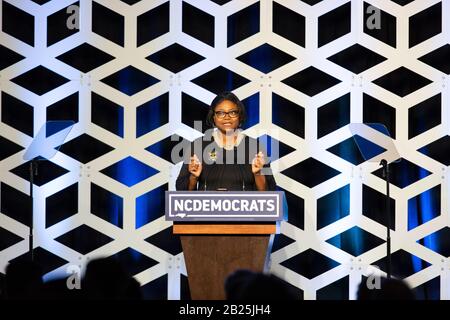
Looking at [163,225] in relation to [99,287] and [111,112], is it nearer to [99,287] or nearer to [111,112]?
[111,112]

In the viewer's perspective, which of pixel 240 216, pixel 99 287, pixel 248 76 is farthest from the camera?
pixel 248 76

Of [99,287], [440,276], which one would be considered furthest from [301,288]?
[99,287]

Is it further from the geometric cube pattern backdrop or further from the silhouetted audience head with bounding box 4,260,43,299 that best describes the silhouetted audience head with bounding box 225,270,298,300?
the geometric cube pattern backdrop

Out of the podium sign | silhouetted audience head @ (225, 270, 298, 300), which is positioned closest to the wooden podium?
the podium sign

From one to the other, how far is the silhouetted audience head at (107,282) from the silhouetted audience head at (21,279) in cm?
21

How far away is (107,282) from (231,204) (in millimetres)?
1508

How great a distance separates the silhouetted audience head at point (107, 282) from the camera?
350 centimetres

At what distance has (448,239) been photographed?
21.7 feet

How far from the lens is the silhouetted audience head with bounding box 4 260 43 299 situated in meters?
3.66

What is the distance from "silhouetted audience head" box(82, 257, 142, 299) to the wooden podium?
1.33 m

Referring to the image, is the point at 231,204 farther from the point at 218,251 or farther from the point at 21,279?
the point at 21,279

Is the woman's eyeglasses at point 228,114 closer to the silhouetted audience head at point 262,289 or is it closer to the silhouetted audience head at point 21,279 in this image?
the silhouetted audience head at point 21,279

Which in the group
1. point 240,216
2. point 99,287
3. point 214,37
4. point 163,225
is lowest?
point 99,287

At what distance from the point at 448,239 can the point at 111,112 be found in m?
2.62
